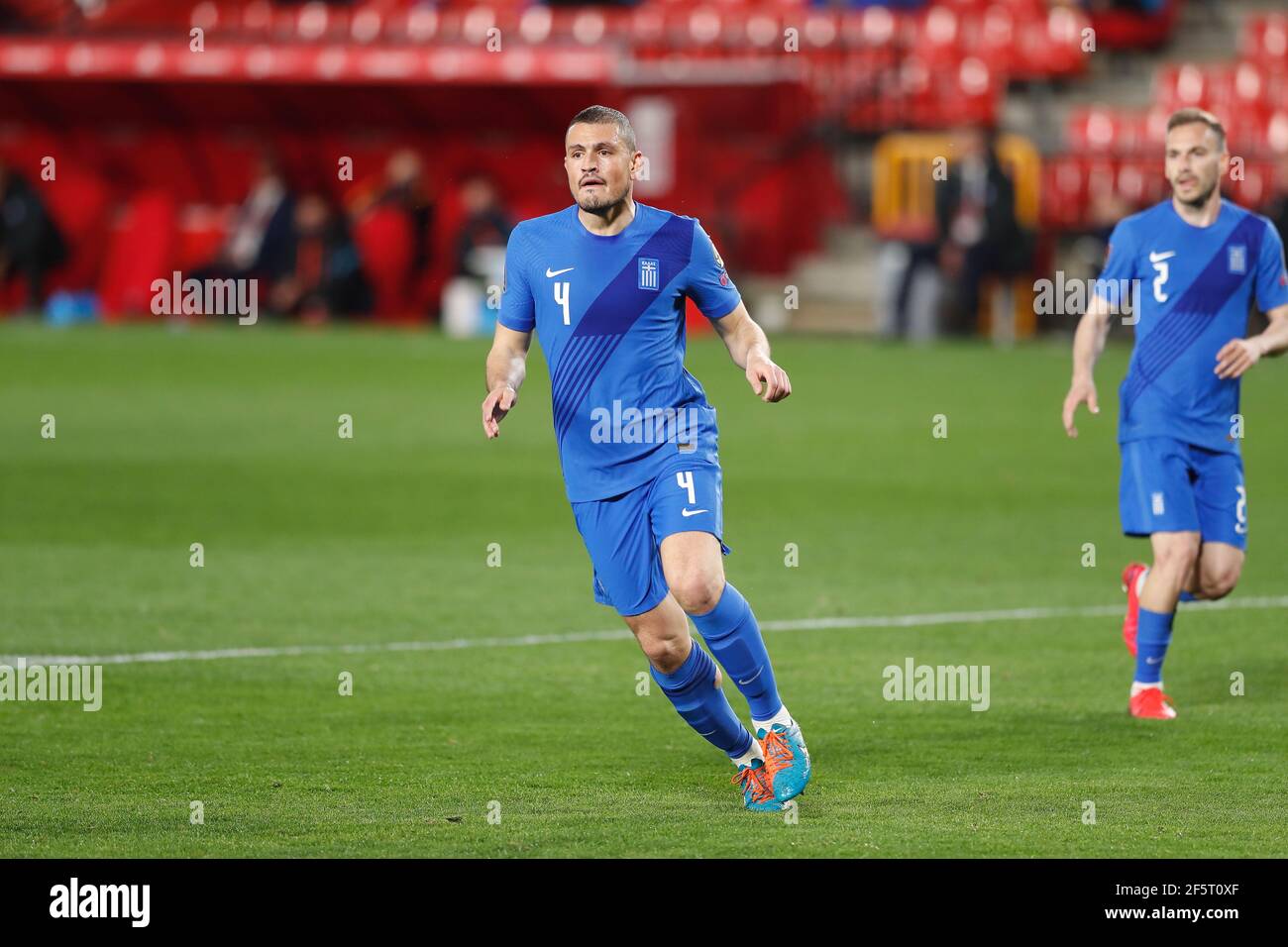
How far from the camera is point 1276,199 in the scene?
76.5 ft

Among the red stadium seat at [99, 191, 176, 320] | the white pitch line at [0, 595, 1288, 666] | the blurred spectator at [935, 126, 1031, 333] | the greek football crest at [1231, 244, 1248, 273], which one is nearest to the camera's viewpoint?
the greek football crest at [1231, 244, 1248, 273]

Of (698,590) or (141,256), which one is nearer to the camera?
(698,590)

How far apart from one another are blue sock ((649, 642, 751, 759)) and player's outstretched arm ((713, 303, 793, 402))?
855mm

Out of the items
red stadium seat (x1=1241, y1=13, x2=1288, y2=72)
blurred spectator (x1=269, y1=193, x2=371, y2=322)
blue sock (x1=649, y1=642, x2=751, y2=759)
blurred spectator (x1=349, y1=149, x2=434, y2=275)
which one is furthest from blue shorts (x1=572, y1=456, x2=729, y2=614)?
red stadium seat (x1=1241, y1=13, x2=1288, y2=72)

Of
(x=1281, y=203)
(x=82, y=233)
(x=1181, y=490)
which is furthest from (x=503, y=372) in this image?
(x=82, y=233)

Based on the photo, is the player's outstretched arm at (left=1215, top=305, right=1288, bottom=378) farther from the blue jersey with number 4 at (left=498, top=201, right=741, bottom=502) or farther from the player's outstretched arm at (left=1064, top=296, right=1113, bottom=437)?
the blue jersey with number 4 at (left=498, top=201, right=741, bottom=502)

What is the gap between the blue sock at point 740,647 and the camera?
6797 millimetres

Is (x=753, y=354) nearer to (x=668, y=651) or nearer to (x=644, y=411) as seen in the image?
(x=644, y=411)

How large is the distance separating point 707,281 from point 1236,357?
2.40 metres

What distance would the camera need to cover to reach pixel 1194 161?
8312 millimetres

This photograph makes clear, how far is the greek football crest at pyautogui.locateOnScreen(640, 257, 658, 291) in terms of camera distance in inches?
272

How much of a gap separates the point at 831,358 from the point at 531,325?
52.1 ft

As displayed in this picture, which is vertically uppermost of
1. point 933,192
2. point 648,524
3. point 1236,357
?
point 933,192
